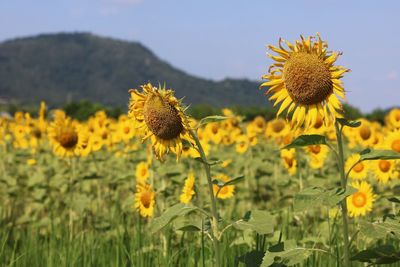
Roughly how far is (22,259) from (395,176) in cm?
343

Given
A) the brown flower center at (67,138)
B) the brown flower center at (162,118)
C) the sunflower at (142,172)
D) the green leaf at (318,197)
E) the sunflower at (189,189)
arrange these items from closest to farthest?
the green leaf at (318,197) → the brown flower center at (162,118) → the sunflower at (189,189) → the sunflower at (142,172) → the brown flower center at (67,138)

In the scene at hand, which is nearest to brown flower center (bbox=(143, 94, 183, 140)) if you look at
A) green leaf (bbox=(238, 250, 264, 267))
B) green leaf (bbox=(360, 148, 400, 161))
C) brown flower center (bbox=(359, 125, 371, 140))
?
green leaf (bbox=(238, 250, 264, 267))

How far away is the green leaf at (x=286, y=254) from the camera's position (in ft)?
8.44

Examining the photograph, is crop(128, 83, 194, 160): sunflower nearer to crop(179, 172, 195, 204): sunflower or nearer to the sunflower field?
the sunflower field

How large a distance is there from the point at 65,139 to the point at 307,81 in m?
4.34

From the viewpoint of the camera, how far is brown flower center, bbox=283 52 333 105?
2.81 m

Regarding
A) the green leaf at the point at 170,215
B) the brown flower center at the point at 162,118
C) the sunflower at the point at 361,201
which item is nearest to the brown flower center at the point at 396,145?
the sunflower at the point at 361,201

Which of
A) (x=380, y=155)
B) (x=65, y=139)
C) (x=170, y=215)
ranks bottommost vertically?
(x=170, y=215)

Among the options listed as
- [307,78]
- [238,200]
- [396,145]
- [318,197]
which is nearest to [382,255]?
[318,197]

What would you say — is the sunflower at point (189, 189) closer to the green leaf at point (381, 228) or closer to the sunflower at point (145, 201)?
the sunflower at point (145, 201)

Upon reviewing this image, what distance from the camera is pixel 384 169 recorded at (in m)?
5.77

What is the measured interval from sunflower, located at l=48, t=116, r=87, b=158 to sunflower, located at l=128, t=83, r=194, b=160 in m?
3.75

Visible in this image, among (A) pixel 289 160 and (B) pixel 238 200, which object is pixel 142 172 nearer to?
(A) pixel 289 160

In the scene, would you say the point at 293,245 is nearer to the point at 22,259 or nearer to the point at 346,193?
the point at 346,193
